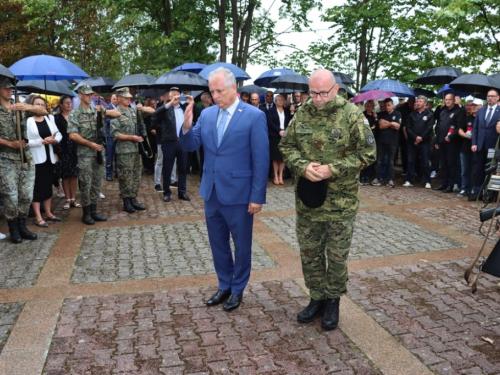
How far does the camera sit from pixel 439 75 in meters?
12.5

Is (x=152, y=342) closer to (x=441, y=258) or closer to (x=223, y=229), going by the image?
(x=223, y=229)

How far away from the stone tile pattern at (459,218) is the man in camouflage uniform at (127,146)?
496 cm

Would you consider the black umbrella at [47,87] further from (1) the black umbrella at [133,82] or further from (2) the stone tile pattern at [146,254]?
(2) the stone tile pattern at [146,254]

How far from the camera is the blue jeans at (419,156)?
11.5 m

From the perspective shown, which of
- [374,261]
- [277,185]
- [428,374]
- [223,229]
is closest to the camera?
[428,374]

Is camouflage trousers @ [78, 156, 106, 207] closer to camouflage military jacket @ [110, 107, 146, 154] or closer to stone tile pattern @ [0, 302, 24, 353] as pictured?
camouflage military jacket @ [110, 107, 146, 154]

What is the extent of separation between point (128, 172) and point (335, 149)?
536 cm

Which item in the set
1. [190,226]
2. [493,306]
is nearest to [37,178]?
[190,226]

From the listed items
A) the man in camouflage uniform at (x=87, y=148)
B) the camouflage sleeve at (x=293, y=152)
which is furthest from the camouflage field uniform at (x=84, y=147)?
the camouflage sleeve at (x=293, y=152)

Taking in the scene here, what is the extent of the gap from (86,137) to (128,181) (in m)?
1.21

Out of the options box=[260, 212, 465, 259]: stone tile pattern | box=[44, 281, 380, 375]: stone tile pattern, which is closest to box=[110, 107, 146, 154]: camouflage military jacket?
box=[260, 212, 465, 259]: stone tile pattern

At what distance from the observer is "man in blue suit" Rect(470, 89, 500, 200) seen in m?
9.38

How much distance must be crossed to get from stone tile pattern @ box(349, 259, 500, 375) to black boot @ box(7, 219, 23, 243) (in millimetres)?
4516

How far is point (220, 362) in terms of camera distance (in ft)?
12.0
